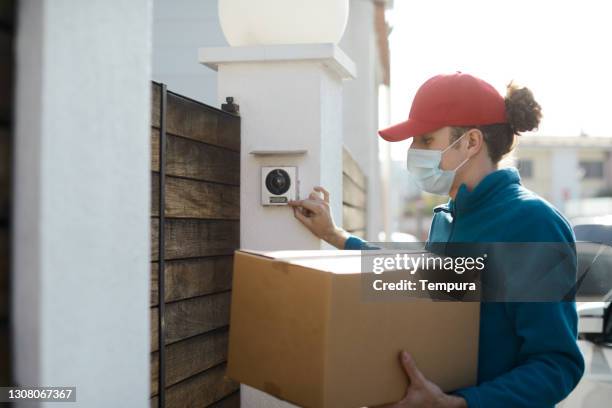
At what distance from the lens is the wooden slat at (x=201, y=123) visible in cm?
232

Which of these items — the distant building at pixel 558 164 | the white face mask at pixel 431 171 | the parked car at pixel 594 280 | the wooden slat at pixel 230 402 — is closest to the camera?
the white face mask at pixel 431 171

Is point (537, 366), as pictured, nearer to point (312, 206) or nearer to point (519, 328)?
point (519, 328)

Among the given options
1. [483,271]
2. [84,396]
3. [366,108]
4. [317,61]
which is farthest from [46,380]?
[366,108]

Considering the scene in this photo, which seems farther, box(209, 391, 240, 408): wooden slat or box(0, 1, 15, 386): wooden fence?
box(209, 391, 240, 408): wooden slat

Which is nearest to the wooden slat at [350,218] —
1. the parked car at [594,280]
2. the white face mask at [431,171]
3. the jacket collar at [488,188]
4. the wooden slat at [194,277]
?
the parked car at [594,280]

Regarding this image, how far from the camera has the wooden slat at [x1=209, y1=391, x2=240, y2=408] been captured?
8.78ft

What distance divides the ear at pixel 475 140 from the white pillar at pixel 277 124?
0.73 m

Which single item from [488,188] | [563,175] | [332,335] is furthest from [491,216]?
[563,175]

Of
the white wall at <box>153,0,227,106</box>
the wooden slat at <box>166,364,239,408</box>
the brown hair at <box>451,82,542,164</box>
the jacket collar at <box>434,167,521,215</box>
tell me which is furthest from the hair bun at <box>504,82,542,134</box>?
the white wall at <box>153,0,227,106</box>

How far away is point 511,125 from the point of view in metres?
2.29

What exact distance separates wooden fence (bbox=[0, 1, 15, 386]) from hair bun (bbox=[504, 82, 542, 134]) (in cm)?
145

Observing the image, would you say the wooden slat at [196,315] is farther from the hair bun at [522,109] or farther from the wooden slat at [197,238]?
the hair bun at [522,109]

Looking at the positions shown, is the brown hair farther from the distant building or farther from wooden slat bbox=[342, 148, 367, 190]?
the distant building

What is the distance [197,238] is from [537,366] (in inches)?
44.7
